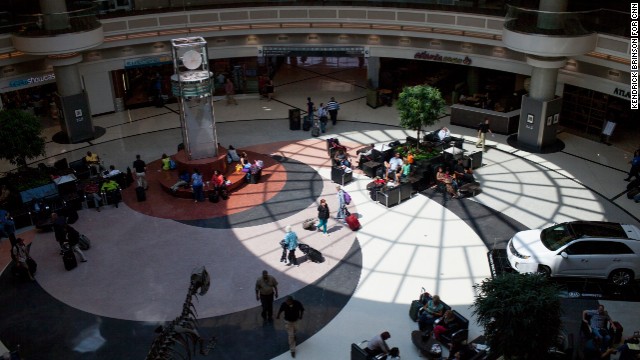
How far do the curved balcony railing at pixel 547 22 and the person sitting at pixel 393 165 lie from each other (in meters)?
7.14

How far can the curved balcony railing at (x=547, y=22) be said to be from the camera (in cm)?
2270

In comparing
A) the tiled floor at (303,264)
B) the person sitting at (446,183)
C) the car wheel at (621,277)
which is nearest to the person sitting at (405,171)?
the tiled floor at (303,264)

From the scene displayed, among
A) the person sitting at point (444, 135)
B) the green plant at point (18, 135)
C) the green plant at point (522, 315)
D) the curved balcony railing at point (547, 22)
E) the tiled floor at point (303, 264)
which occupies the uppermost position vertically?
the curved balcony railing at point (547, 22)

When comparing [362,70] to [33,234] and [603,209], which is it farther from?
[33,234]

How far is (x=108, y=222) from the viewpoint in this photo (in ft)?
67.2

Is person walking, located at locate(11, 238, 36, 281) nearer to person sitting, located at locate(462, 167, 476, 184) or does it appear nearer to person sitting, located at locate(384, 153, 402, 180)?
person sitting, located at locate(384, 153, 402, 180)

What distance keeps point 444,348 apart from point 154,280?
8253 millimetres

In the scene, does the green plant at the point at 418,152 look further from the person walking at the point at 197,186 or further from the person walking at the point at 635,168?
the person walking at the point at 197,186

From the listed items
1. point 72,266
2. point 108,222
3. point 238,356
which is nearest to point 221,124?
point 108,222

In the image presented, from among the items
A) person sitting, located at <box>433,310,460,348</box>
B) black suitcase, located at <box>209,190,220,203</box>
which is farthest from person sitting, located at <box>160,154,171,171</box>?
person sitting, located at <box>433,310,460,348</box>

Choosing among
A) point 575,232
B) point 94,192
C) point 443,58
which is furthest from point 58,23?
point 575,232

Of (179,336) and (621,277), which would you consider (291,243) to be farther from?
(621,277)

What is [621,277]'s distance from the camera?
1633cm

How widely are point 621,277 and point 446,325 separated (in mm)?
5592
